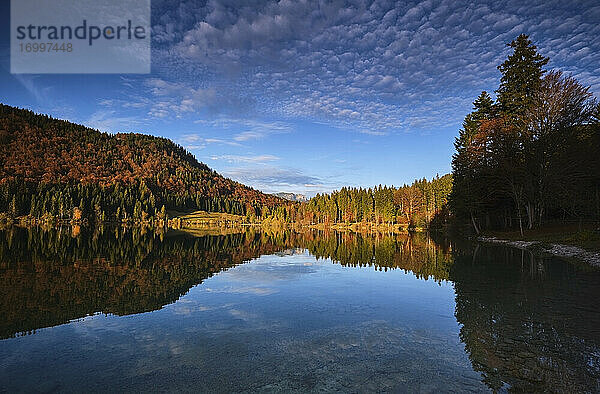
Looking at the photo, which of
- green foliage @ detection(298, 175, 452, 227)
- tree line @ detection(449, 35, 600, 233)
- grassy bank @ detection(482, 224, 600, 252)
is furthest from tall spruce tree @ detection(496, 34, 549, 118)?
green foliage @ detection(298, 175, 452, 227)

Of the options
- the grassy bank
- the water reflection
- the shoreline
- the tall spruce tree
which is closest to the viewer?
the water reflection

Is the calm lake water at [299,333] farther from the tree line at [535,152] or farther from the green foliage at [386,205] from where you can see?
the green foliage at [386,205]

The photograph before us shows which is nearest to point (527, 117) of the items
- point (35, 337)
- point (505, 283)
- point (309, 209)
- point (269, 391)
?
point (505, 283)

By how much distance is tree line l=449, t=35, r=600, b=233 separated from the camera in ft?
123

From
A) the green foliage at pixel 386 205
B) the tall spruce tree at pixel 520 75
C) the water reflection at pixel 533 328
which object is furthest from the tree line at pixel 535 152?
the green foliage at pixel 386 205

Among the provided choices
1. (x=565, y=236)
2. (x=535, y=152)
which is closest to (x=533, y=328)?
(x=565, y=236)

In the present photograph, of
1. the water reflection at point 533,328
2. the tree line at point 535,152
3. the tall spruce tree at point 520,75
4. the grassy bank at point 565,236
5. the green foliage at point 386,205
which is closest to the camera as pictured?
the water reflection at point 533,328

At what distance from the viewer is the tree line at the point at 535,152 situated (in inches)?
1475

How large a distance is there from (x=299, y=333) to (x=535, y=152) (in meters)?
41.0

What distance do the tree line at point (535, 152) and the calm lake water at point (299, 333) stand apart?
2377cm

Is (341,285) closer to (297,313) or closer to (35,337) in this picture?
(297,313)

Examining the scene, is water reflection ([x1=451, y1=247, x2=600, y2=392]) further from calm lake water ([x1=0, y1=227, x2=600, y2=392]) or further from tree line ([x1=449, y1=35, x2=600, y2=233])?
tree line ([x1=449, y1=35, x2=600, y2=233])

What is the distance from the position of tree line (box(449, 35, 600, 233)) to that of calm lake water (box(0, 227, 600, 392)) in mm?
23771

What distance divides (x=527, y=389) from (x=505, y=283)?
487 inches
